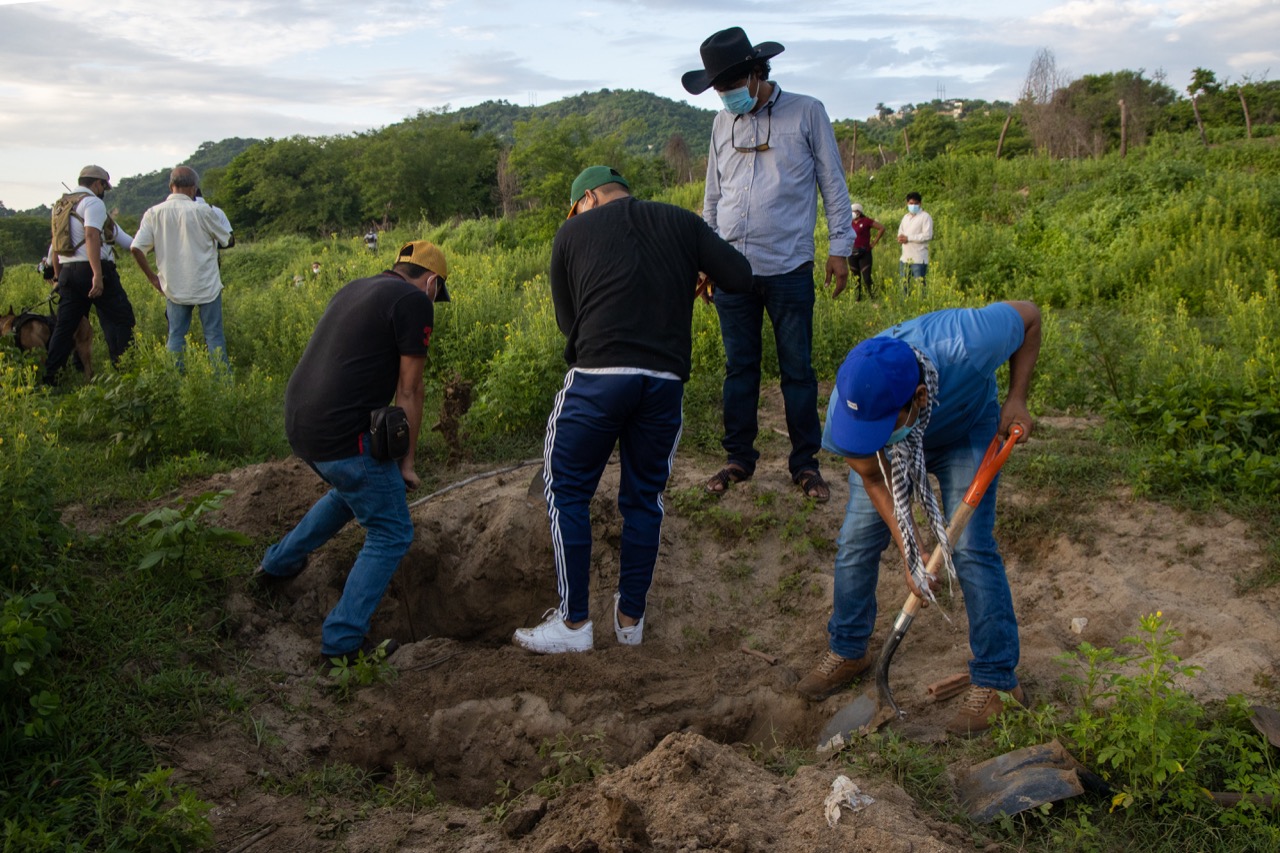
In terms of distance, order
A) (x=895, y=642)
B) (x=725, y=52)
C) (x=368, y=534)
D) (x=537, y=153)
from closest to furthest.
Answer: (x=895, y=642) < (x=368, y=534) < (x=725, y=52) < (x=537, y=153)

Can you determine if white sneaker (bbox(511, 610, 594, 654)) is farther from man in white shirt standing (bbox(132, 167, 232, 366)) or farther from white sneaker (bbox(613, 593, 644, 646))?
man in white shirt standing (bbox(132, 167, 232, 366))

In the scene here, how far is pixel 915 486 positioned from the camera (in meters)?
3.29

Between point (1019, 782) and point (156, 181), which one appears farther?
point (156, 181)

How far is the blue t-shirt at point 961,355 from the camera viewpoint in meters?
3.25

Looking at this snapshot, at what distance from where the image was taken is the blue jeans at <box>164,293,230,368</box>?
781 cm

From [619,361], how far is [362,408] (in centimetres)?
113

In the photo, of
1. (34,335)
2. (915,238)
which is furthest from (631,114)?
(34,335)

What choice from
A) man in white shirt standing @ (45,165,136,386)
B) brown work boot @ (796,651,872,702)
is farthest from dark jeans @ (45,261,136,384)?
brown work boot @ (796,651,872,702)

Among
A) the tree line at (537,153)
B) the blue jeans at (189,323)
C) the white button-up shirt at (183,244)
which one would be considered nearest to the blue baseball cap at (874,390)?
the blue jeans at (189,323)

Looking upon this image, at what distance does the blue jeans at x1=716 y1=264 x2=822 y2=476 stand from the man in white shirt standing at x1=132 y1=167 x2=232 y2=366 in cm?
459

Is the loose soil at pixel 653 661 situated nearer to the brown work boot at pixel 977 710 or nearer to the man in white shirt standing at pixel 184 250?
the brown work boot at pixel 977 710

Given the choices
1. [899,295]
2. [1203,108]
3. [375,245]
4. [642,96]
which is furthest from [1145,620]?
[642,96]

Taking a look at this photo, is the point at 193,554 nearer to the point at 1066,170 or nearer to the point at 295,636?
the point at 295,636

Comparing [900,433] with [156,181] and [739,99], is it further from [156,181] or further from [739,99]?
[156,181]
